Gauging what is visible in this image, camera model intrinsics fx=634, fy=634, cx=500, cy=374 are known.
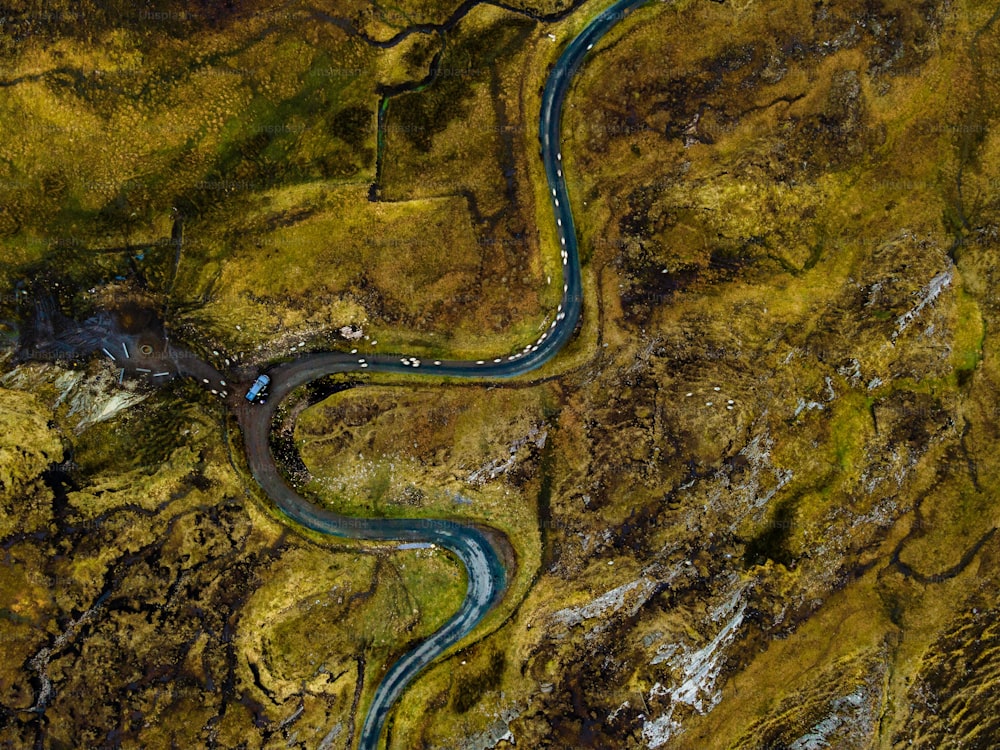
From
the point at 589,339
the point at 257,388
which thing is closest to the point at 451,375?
the point at 589,339

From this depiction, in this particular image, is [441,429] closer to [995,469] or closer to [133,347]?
[133,347]

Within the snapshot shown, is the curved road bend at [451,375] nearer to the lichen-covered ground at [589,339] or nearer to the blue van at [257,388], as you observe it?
the blue van at [257,388]

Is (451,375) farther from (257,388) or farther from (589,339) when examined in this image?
(257,388)

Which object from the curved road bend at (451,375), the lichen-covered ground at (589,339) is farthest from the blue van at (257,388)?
the lichen-covered ground at (589,339)

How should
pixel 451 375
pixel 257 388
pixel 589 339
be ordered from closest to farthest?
pixel 257 388, pixel 451 375, pixel 589 339

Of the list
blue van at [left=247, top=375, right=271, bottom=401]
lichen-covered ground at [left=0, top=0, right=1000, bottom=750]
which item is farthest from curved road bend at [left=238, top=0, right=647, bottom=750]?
lichen-covered ground at [left=0, top=0, right=1000, bottom=750]

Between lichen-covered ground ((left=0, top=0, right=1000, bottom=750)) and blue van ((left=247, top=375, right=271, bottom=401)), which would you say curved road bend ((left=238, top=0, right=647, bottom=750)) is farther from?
lichen-covered ground ((left=0, top=0, right=1000, bottom=750))
